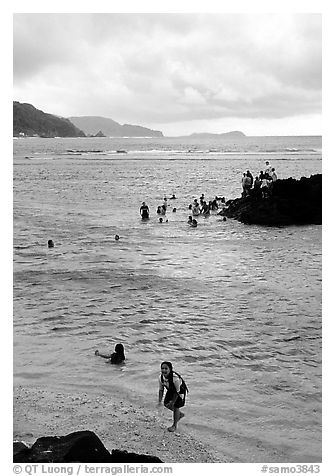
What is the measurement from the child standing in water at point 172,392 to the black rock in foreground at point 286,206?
19295 millimetres

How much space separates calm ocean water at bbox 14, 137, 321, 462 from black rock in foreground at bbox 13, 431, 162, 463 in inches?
73.8

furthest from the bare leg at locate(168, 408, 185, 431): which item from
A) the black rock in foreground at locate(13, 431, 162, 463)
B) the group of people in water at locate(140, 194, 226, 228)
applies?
the group of people in water at locate(140, 194, 226, 228)

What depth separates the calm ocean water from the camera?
9086mm

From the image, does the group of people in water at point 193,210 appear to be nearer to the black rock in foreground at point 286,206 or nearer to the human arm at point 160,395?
the black rock in foreground at point 286,206

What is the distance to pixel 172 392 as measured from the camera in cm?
861

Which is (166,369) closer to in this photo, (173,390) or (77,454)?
(173,390)

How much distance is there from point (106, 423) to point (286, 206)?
69.7 feet

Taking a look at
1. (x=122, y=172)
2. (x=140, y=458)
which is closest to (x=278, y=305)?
(x=140, y=458)

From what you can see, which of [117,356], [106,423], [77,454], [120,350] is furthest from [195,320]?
[77,454]

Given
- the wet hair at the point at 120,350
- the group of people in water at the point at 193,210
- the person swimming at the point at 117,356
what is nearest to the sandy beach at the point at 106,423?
the person swimming at the point at 117,356

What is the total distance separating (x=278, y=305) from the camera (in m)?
14.1

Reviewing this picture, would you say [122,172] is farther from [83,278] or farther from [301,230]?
[83,278]

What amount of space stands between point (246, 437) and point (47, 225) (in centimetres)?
2061

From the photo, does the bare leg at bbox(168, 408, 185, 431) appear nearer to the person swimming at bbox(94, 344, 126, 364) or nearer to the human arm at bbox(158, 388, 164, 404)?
the human arm at bbox(158, 388, 164, 404)
